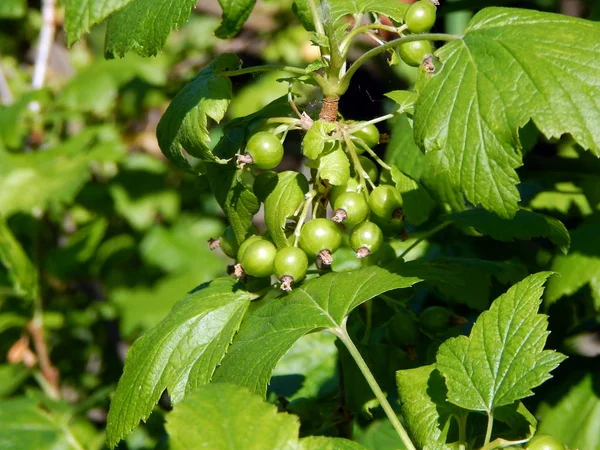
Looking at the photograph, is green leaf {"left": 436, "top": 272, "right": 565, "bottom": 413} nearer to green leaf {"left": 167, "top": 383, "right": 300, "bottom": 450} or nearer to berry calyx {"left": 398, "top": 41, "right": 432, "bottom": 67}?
green leaf {"left": 167, "top": 383, "right": 300, "bottom": 450}

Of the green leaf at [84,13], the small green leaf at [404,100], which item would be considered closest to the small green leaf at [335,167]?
the small green leaf at [404,100]

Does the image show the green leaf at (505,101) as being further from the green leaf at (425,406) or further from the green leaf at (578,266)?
the green leaf at (578,266)

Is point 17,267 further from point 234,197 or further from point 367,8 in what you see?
point 367,8

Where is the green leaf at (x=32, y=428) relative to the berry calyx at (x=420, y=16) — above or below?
below

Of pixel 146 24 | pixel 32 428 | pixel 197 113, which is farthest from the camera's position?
pixel 32 428

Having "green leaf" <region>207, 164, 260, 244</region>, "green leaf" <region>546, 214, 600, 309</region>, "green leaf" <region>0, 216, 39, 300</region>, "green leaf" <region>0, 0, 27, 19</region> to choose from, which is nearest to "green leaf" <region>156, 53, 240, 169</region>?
"green leaf" <region>207, 164, 260, 244</region>

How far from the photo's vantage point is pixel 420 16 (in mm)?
1106

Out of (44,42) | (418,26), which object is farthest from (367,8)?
(44,42)

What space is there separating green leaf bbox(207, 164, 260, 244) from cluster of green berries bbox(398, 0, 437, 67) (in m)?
0.30

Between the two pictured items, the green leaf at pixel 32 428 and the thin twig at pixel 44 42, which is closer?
the green leaf at pixel 32 428

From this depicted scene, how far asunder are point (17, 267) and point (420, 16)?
1.68m

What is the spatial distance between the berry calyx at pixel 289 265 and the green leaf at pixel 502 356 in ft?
0.79

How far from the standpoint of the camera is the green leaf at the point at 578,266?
4.59 ft

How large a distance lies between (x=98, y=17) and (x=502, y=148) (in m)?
0.59
